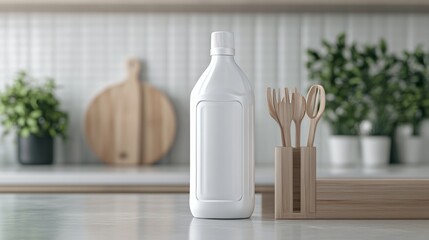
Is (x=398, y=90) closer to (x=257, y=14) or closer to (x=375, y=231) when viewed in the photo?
(x=257, y=14)

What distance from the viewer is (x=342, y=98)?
3.21 meters

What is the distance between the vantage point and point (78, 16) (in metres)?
3.45

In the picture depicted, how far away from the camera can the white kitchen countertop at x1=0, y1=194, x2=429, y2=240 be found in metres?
1.08

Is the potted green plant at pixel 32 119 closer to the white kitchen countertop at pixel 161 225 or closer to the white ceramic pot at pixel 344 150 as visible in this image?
the white ceramic pot at pixel 344 150

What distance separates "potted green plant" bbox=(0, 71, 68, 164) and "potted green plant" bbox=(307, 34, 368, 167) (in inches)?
44.5

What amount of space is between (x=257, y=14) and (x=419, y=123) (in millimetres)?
876

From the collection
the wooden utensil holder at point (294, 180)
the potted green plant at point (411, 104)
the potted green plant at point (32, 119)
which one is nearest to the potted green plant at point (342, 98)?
the potted green plant at point (411, 104)

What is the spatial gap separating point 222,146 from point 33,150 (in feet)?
6.85

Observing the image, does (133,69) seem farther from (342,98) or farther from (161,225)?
(161,225)

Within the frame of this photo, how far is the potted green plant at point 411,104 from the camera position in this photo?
3238 mm

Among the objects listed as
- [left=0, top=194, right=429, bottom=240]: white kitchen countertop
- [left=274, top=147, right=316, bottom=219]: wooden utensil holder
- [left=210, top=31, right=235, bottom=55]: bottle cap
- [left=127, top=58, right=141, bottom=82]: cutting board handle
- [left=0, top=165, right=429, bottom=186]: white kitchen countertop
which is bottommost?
[left=0, top=165, right=429, bottom=186]: white kitchen countertop

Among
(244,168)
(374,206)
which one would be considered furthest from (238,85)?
(374,206)

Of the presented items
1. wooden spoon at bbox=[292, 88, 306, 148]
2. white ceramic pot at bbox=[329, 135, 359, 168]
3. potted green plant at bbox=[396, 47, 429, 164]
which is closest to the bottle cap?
wooden spoon at bbox=[292, 88, 306, 148]

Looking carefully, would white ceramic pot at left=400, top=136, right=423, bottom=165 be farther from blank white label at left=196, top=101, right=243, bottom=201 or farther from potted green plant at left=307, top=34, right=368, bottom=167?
blank white label at left=196, top=101, right=243, bottom=201
